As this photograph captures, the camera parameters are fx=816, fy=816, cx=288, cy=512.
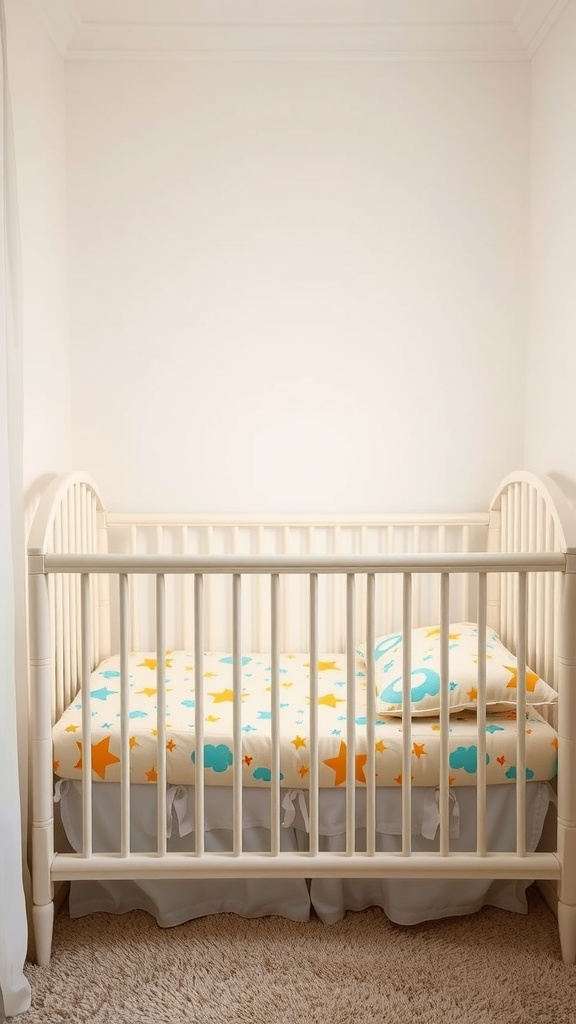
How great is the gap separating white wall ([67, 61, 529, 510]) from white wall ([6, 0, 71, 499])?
0.07 m

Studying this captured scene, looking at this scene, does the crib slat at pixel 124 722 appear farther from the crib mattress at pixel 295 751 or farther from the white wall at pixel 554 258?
the white wall at pixel 554 258

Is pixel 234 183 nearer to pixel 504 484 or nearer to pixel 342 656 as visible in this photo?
pixel 504 484

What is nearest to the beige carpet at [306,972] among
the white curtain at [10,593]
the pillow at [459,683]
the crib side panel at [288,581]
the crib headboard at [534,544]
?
the white curtain at [10,593]

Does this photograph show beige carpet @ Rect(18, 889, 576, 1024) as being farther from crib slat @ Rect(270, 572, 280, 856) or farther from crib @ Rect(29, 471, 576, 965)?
crib slat @ Rect(270, 572, 280, 856)

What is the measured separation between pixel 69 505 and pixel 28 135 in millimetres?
943

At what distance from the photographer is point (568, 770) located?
5.50 feet

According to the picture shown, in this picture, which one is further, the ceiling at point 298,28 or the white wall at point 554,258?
the ceiling at point 298,28

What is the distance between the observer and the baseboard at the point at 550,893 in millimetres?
1826

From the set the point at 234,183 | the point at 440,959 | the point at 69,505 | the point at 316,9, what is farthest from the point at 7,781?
the point at 316,9

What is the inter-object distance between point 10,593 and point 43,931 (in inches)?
27.6

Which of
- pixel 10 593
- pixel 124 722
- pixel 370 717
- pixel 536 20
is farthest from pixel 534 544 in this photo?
pixel 536 20

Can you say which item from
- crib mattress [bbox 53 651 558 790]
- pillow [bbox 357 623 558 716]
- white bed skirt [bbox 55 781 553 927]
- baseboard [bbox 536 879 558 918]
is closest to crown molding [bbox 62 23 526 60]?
pillow [bbox 357 623 558 716]

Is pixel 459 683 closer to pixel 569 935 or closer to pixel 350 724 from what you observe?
pixel 350 724

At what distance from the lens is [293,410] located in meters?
2.46
